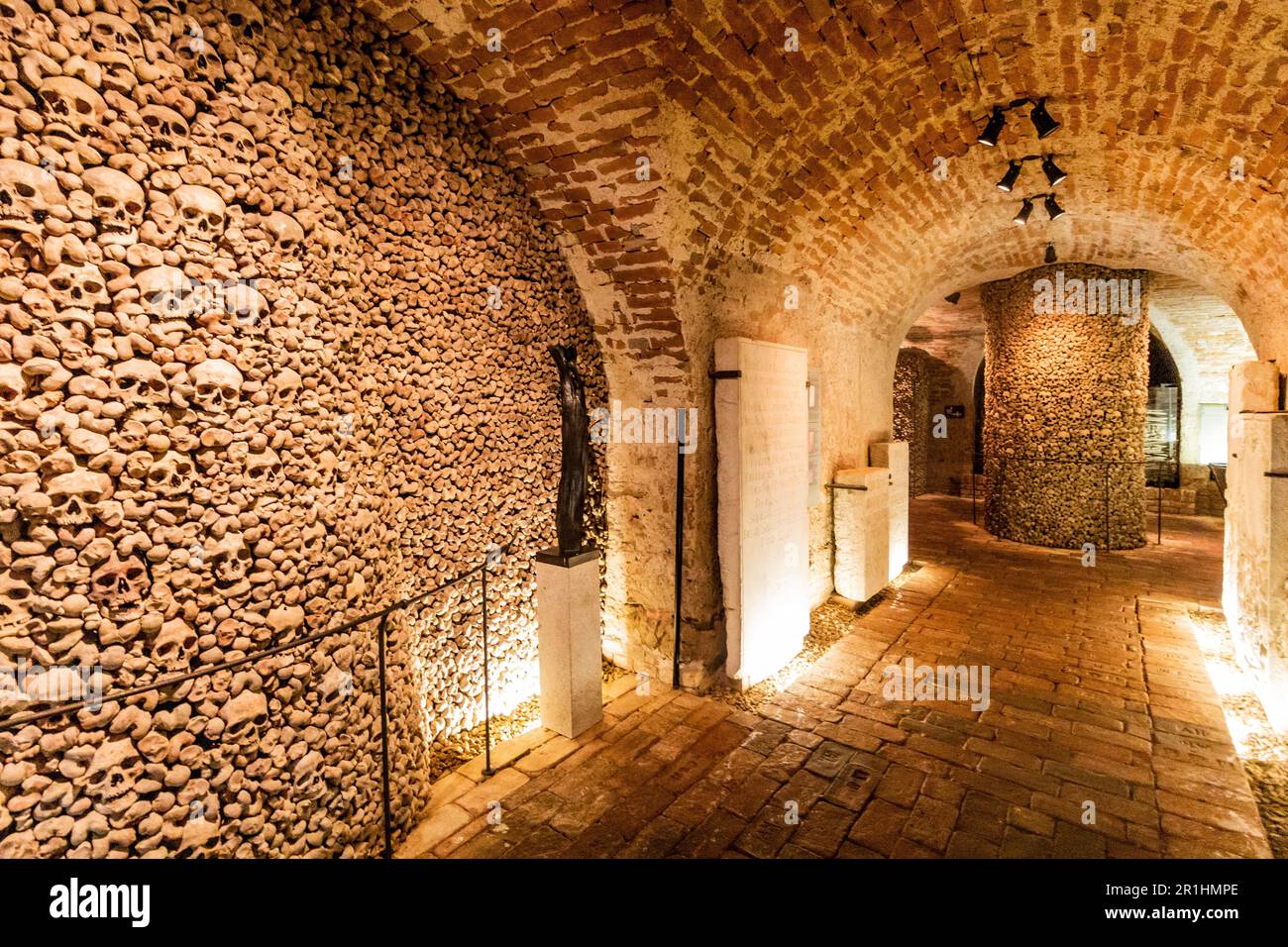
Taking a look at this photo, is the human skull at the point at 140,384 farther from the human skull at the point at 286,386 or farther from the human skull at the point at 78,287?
the human skull at the point at 286,386

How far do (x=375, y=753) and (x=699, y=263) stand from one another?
3.68 metres

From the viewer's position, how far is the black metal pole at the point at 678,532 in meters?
4.58

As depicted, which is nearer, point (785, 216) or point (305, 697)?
point (305, 697)

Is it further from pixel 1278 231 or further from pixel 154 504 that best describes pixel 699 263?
pixel 1278 231

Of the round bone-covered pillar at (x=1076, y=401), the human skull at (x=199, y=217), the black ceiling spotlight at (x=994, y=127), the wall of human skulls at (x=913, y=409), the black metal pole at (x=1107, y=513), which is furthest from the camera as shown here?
the wall of human skulls at (x=913, y=409)

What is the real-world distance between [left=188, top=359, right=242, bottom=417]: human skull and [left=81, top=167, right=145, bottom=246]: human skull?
0.50 m

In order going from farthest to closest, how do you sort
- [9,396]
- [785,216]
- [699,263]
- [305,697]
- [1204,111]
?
1. [785,216]
2. [699,263]
3. [1204,111]
4. [305,697]
5. [9,396]

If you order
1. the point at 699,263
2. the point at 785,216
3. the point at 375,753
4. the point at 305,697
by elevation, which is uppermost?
the point at 785,216

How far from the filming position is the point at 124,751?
2201mm

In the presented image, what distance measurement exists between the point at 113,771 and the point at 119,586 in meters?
0.66

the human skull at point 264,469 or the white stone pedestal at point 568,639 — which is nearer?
the human skull at point 264,469

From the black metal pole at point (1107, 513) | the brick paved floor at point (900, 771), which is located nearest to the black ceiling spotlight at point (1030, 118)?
the brick paved floor at point (900, 771)

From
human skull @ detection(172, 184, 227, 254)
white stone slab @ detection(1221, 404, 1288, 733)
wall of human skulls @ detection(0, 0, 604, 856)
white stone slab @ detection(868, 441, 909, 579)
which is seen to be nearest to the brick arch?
wall of human skulls @ detection(0, 0, 604, 856)
